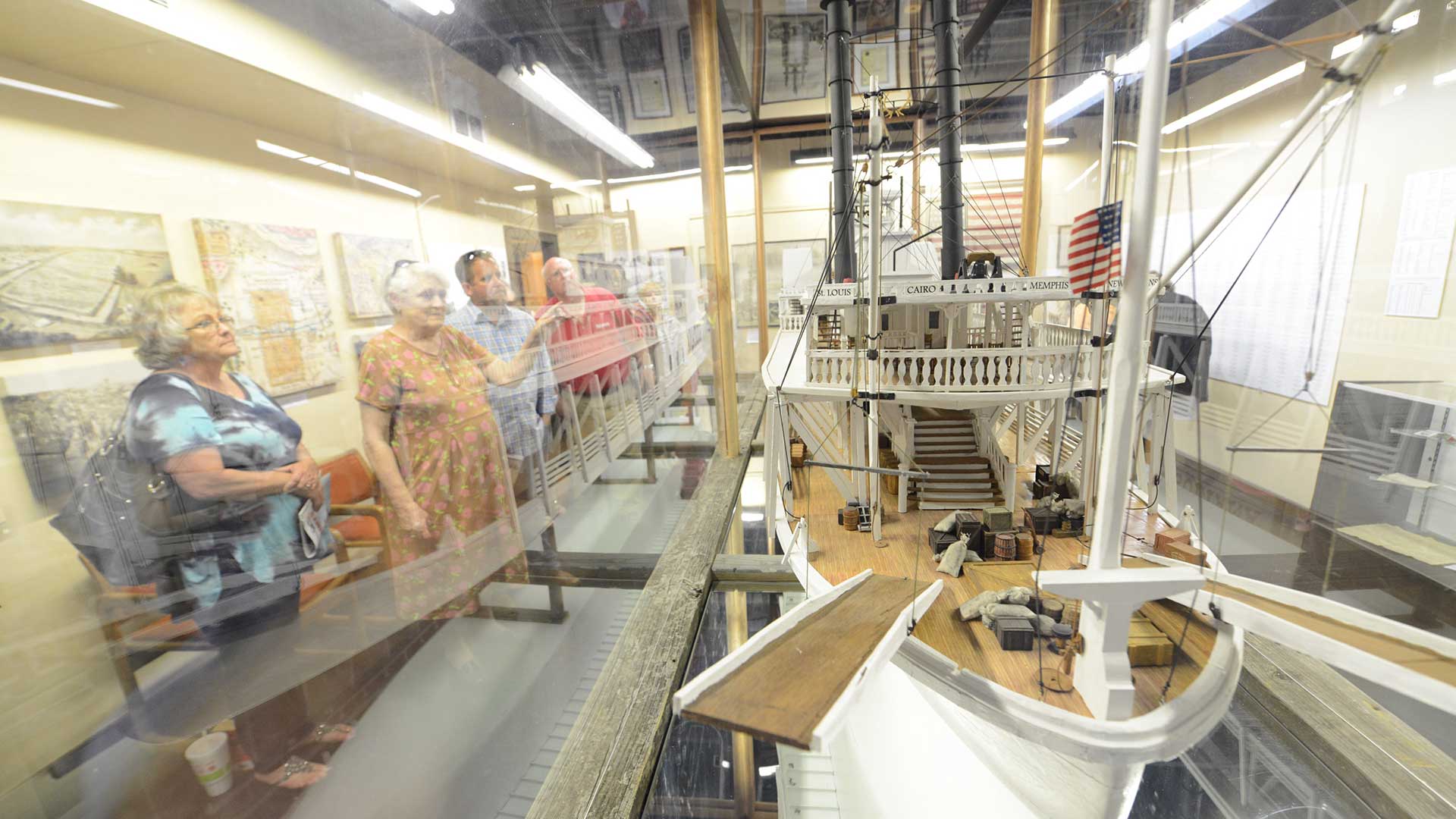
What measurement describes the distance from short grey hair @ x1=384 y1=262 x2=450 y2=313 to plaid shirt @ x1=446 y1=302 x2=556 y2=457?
0.14 m

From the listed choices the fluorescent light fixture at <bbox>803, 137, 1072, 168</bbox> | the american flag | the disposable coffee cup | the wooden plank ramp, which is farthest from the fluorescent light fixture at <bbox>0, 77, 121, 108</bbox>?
the fluorescent light fixture at <bbox>803, 137, 1072, 168</bbox>

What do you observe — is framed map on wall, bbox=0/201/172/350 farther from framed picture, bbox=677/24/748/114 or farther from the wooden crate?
framed picture, bbox=677/24/748/114

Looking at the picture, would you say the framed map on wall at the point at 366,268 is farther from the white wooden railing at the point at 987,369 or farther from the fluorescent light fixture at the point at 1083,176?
the fluorescent light fixture at the point at 1083,176

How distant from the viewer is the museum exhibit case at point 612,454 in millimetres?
764

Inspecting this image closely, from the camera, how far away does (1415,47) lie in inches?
60.0

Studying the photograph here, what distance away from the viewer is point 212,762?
0.92m

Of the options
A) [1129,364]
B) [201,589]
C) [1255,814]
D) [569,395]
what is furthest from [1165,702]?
[569,395]

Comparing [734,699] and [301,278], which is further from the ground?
[301,278]

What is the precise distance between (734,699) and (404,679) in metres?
0.98

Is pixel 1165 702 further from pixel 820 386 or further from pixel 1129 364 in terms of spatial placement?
pixel 820 386

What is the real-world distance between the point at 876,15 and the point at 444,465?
5900 mm

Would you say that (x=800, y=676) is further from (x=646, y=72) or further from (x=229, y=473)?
(x=646, y=72)

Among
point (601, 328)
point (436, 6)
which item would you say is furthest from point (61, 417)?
point (601, 328)

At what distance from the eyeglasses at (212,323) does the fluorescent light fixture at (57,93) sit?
0.32m
